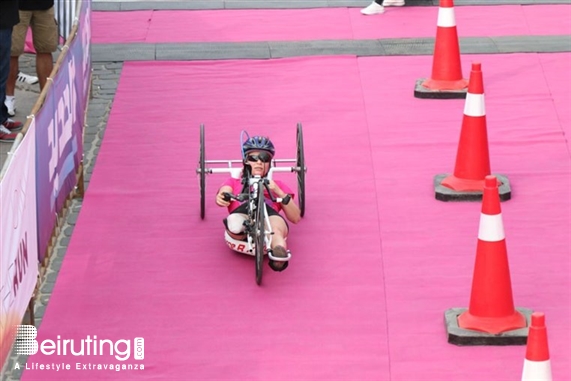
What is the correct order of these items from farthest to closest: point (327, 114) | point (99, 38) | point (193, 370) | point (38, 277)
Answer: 1. point (99, 38)
2. point (327, 114)
3. point (38, 277)
4. point (193, 370)

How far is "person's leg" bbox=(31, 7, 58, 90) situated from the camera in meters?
10.9

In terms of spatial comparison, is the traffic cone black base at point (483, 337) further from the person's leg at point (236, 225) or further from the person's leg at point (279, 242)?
the person's leg at point (236, 225)

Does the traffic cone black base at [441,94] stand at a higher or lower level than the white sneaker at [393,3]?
lower

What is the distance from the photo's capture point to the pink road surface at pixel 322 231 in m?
7.34

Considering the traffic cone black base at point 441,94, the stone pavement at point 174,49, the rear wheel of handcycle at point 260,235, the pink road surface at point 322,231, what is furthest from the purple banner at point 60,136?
the traffic cone black base at point 441,94

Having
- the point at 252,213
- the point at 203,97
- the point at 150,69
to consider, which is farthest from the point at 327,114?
the point at 252,213

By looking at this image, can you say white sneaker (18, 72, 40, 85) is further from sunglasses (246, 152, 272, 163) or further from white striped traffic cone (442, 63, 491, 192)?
white striped traffic cone (442, 63, 491, 192)

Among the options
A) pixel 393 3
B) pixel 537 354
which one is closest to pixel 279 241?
pixel 537 354

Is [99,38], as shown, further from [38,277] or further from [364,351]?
[364,351]

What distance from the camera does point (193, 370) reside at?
7164mm

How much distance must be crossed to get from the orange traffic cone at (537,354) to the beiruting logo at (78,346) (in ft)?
7.84

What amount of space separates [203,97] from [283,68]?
1.05m

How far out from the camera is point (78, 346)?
741 centimetres

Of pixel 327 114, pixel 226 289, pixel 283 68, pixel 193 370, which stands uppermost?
pixel 283 68
